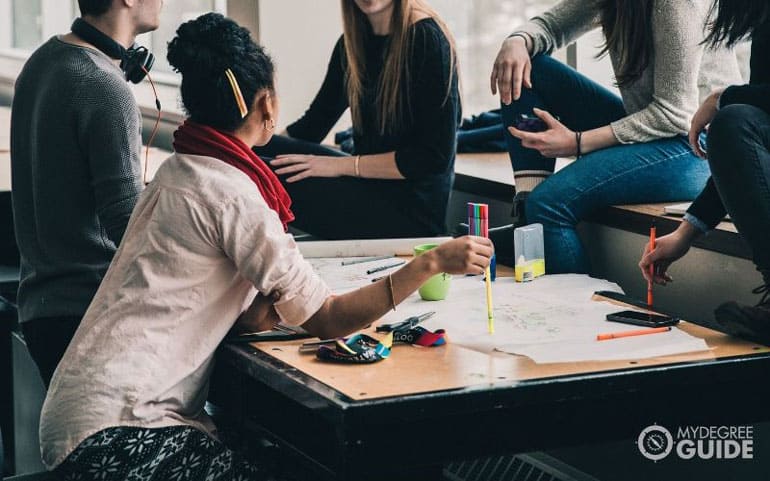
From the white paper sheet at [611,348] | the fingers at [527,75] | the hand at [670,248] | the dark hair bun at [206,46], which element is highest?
the dark hair bun at [206,46]

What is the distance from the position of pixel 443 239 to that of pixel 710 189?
22.4 inches

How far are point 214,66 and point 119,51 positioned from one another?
1.86 feet

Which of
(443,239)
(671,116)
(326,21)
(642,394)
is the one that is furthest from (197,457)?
(326,21)

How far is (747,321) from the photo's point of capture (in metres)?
1.61

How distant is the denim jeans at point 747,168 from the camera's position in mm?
1693

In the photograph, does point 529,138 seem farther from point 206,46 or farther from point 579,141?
point 206,46

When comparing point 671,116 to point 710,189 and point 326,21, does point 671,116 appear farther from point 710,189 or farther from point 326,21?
point 326,21

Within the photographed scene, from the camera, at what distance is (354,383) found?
4.67ft

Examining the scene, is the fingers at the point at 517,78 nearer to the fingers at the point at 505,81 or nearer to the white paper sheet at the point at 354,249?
the fingers at the point at 505,81

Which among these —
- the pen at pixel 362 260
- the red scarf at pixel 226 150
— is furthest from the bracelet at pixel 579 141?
the red scarf at pixel 226 150

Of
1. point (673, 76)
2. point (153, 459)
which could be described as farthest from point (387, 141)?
point (153, 459)

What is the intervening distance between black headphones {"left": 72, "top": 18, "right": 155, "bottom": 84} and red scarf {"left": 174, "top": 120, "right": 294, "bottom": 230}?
0.52 m

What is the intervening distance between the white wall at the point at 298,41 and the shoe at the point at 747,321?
Answer: 2457mm

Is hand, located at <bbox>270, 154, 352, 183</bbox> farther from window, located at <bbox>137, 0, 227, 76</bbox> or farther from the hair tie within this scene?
window, located at <bbox>137, 0, 227, 76</bbox>
